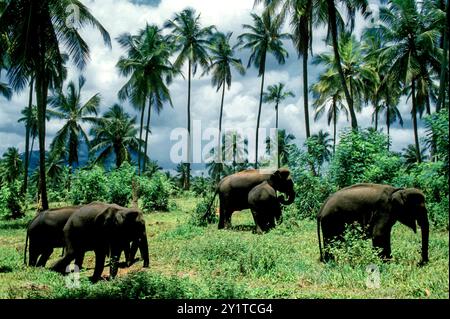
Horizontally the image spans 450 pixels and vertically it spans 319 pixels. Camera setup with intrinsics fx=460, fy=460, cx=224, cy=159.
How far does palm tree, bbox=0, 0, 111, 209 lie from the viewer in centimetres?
1964

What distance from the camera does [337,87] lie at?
36.4 metres

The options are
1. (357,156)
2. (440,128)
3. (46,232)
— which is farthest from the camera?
(357,156)

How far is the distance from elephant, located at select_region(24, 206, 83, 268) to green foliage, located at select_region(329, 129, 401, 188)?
33.3ft

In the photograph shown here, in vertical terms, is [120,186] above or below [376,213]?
above

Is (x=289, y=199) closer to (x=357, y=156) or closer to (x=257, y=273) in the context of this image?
(x=357, y=156)

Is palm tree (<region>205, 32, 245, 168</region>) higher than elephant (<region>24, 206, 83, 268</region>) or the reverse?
higher

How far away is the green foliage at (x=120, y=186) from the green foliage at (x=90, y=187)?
1.09ft

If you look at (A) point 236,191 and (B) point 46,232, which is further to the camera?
(A) point 236,191

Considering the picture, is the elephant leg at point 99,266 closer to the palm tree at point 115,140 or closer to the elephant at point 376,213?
the elephant at point 376,213

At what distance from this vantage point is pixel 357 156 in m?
17.0

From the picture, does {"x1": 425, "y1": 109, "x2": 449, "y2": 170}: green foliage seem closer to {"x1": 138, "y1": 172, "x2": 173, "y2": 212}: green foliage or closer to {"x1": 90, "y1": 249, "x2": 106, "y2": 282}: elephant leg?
{"x1": 90, "y1": 249, "x2": 106, "y2": 282}: elephant leg

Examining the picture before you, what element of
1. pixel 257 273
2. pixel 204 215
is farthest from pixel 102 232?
pixel 204 215

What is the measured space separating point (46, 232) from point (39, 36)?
12.2m

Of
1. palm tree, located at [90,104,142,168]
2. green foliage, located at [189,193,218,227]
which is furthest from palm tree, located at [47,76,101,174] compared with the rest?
green foliage, located at [189,193,218,227]
